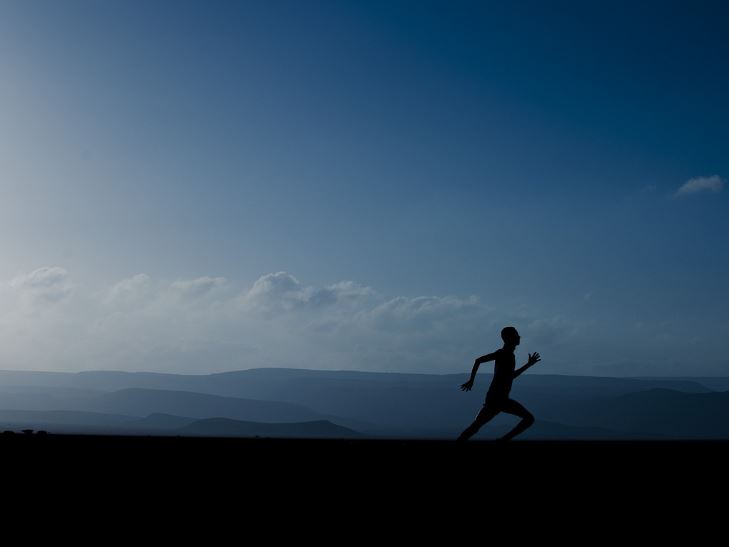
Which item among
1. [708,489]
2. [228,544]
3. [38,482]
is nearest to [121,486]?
[38,482]

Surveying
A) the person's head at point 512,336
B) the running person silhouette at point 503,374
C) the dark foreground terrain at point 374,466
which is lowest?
the dark foreground terrain at point 374,466

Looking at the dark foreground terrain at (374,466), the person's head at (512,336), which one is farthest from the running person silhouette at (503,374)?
the dark foreground terrain at (374,466)

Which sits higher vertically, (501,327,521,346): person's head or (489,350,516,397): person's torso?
(501,327,521,346): person's head

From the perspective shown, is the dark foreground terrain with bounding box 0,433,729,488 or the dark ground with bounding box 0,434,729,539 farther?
the dark foreground terrain with bounding box 0,433,729,488

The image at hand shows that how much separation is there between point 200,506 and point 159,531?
0.97 m

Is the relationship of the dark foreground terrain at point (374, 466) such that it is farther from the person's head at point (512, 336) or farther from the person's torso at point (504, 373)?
the person's head at point (512, 336)

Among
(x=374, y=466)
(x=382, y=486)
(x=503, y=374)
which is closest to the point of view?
(x=382, y=486)

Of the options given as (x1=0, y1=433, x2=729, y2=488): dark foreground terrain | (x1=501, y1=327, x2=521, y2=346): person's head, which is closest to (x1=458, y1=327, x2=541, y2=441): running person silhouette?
(x1=501, y1=327, x2=521, y2=346): person's head

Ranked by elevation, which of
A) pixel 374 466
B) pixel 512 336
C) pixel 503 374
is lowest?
pixel 374 466

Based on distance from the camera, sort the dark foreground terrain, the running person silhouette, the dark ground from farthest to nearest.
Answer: the running person silhouette, the dark foreground terrain, the dark ground

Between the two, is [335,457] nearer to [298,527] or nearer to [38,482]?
[38,482]

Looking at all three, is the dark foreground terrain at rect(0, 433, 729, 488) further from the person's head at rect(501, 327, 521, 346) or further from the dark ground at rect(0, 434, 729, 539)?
the person's head at rect(501, 327, 521, 346)

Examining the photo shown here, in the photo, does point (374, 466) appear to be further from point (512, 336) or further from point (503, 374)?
point (512, 336)

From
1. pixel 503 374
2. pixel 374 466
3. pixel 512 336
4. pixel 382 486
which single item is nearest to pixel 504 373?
pixel 503 374
